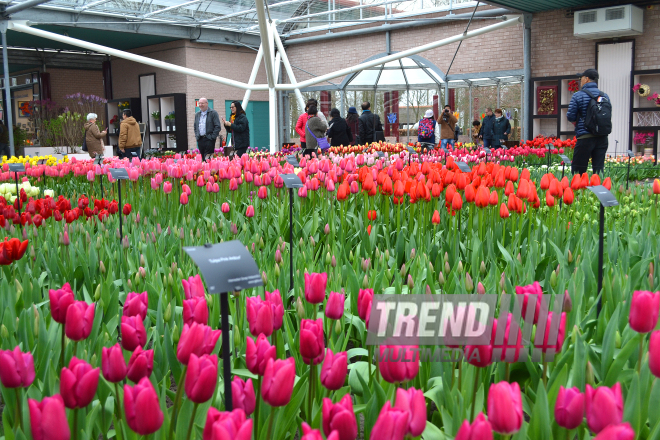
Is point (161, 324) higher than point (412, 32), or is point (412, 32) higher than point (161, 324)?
point (412, 32)

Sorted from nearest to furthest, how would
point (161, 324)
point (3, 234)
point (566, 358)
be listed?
point (566, 358) → point (161, 324) → point (3, 234)

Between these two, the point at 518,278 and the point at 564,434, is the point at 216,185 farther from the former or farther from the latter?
the point at 564,434

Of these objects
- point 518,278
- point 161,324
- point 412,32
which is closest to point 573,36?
point 412,32

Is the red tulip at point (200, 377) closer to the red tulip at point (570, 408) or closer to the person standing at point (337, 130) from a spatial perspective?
the red tulip at point (570, 408)

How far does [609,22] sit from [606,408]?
42.8 feet

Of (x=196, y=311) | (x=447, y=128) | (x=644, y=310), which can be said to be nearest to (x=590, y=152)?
(x=447, y=128)

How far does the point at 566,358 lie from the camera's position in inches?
53.9

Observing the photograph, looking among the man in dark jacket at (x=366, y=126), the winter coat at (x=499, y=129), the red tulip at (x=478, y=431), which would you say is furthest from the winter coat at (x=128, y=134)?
the red tulip at (x=478, y=431)

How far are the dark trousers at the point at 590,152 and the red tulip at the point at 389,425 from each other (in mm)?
6504

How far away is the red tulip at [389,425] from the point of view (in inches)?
28.6

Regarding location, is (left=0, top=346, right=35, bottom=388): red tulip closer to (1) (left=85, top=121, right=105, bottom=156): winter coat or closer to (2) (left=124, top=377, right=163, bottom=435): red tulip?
(2) (left=124, top=377, right=163, bottom=435): red tulip

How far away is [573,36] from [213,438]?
14.2 meters

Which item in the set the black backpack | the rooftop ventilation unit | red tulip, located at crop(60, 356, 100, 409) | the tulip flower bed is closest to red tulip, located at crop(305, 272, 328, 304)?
the tulip flower bed

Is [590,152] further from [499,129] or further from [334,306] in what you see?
[334,306]
